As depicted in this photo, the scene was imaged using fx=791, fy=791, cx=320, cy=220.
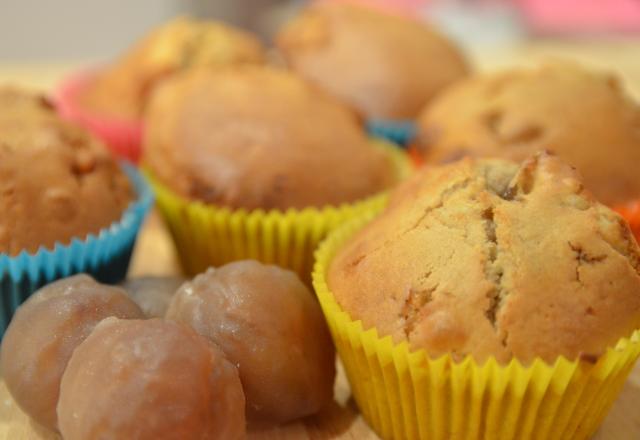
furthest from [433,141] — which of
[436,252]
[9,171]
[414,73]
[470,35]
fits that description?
[470,35]

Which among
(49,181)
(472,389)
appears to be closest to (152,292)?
(49,181)

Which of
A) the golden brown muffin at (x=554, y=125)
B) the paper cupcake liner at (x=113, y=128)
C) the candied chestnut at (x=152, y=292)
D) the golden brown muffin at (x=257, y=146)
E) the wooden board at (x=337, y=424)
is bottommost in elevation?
the paper cupcake liner at (x=113, y=128)

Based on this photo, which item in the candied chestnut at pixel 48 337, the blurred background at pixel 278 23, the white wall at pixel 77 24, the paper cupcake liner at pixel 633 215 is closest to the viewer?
the candied chestnut at pixel 48 337

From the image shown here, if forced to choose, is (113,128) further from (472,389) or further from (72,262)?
(472,389)

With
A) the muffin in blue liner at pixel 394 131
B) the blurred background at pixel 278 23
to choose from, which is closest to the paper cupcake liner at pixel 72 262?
the muffin in blue liner at pixel 394 131

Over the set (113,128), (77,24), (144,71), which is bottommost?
(77,24)

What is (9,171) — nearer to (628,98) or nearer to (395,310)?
(395,310)

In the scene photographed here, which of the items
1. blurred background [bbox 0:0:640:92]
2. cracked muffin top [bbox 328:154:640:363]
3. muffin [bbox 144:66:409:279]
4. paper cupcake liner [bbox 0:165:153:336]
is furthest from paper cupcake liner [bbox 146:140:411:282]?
blurred background [bbox 0:0:640:92]

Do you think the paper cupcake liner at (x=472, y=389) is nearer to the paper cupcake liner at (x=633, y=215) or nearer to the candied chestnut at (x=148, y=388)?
the candied chestnut at (x=148, y=388)
